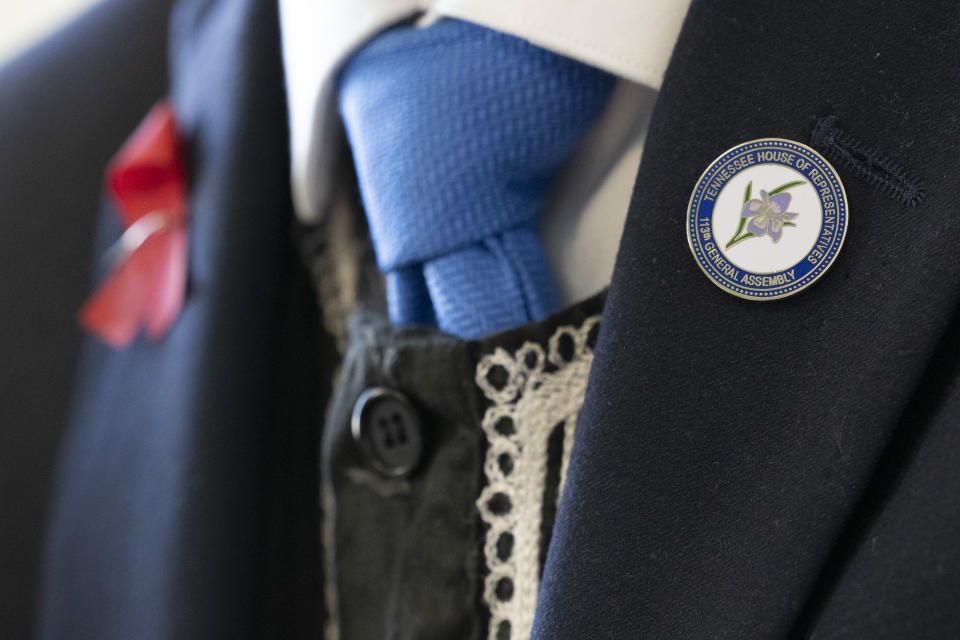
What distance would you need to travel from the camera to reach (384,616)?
423 millimetres

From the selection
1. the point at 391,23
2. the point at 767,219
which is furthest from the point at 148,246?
the point at 767,219

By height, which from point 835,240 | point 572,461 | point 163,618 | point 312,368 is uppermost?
point 835,240

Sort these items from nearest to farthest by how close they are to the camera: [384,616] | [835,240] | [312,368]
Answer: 1. [835,240]
2. [384,616]
3. [312,368]

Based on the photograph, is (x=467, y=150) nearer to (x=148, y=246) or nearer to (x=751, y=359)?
(x=751, y=359)

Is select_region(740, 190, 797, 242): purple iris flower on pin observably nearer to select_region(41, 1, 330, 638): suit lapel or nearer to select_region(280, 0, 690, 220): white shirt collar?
select_region(280, 0, 690, 220): white shirt collar

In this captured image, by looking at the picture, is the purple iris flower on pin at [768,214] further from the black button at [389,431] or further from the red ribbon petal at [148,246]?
the red ribbon petal at [148,246]

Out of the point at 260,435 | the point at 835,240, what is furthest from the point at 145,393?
the point at 835,240

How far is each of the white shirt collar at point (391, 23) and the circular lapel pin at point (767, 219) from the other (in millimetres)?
70

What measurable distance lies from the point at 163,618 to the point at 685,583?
34 cm

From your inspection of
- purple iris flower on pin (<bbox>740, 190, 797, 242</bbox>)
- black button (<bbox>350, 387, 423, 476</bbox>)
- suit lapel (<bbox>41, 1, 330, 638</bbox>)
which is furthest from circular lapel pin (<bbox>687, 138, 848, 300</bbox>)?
suit lapel (<bbox>41, 1, 330, 638</bbox>)

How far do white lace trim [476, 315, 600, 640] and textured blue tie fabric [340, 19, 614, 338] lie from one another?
0.03m

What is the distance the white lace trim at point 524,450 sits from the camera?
0.38m

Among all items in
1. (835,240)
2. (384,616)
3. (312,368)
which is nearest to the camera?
(835,240)

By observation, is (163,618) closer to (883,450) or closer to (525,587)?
(525,587)
